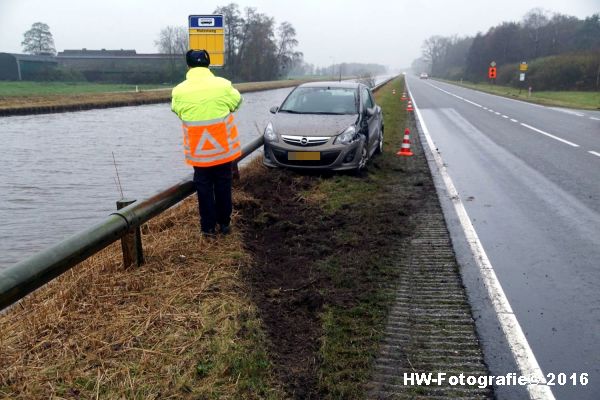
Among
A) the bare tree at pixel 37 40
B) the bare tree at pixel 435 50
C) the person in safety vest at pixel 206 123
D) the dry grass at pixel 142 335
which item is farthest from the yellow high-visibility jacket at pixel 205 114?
the bare tree at pixel 435 50

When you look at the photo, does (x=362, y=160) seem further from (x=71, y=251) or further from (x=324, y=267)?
(x=71, y=251)

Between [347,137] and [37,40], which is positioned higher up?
[37,40]

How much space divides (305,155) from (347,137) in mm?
817

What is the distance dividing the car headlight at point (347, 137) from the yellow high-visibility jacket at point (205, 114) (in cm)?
374

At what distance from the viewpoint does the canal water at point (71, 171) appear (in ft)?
28.6

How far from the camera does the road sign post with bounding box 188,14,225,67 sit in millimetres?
8531

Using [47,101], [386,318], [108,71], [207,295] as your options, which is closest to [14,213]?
[207,295]

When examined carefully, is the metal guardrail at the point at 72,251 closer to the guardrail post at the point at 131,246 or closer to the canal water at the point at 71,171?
the guardrail post at the point at 131,246

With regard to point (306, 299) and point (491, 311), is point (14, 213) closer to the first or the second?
point (306, 299)

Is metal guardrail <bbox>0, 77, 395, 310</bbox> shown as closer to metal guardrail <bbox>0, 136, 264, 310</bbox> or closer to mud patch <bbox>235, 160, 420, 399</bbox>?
metal guardrail <bbox>0, 136, 264, 310</bbox>

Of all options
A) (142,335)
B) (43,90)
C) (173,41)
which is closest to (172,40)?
(173,41)

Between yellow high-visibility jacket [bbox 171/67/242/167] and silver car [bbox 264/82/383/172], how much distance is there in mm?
A: 3559

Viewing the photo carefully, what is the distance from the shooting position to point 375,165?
10406mm

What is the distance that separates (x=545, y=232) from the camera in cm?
626
